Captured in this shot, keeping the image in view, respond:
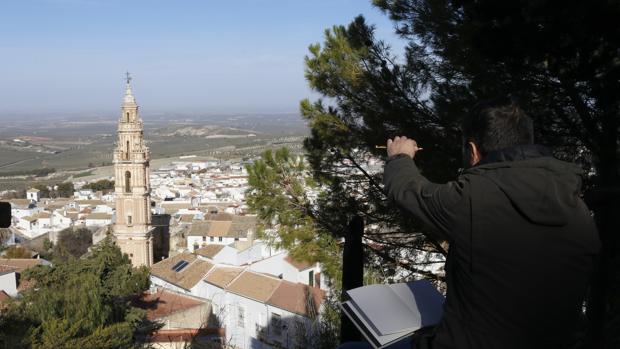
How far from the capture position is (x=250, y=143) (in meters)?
115

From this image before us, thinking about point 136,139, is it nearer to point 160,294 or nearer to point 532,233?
point 160,294

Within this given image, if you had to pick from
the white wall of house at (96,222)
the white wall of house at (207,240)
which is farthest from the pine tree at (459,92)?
the white wall of house at (96,222)

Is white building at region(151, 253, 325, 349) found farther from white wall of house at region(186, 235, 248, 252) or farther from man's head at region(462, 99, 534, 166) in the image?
white wall of house at region(186, 235, 248, 252)

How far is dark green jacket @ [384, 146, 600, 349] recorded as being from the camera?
4.42 feet

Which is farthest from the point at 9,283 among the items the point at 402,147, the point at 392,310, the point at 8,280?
the point at 402,147

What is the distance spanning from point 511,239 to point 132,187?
29.9 metres

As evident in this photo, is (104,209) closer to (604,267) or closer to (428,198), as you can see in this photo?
(604,267)

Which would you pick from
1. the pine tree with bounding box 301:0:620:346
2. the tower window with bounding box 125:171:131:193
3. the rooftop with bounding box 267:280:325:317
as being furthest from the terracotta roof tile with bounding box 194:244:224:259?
the pine tree with bounding box 301:0:620:346

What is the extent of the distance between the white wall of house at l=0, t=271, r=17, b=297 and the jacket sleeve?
2221 cm

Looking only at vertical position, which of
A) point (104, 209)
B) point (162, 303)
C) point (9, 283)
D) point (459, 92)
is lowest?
point (104, 209)

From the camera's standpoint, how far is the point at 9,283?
20797 millimetres

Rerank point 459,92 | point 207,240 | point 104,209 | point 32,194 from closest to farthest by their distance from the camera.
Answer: point 459,92 < point 207,240 < point 104,209 < point 32,194

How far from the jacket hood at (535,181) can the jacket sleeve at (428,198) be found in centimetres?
9

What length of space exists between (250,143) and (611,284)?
114 metres
